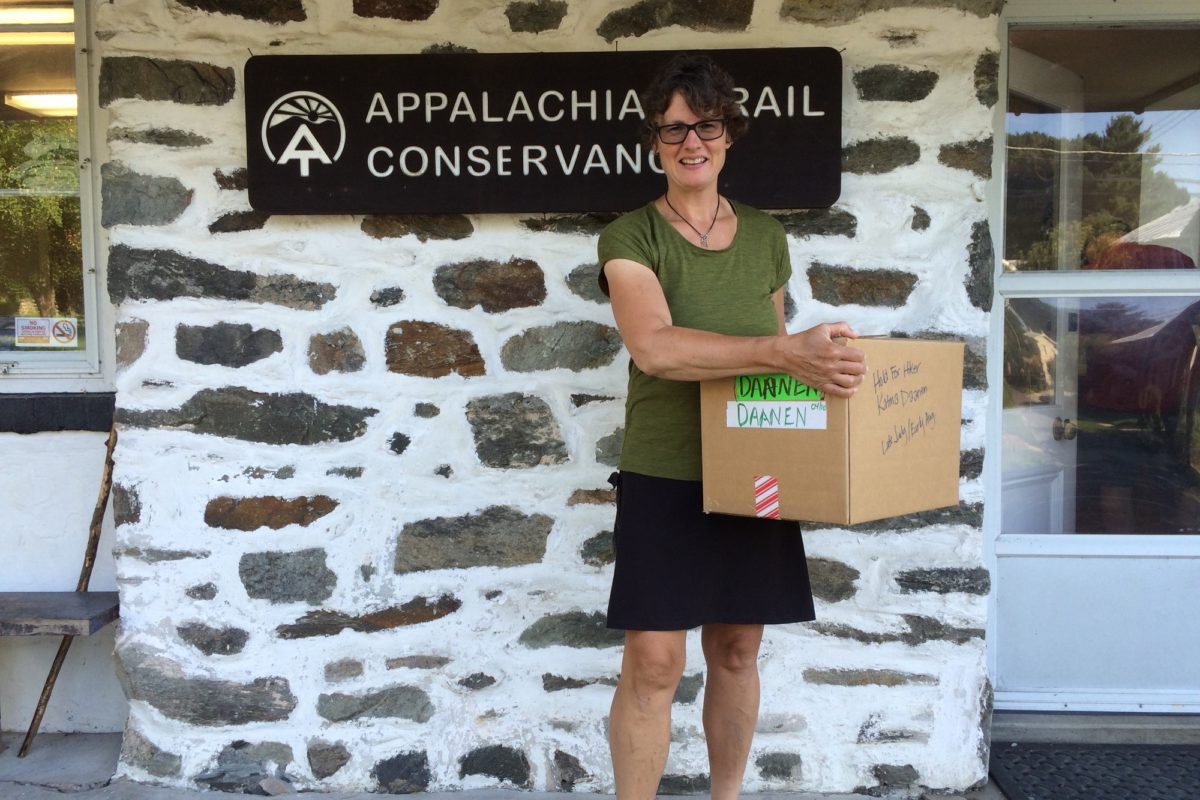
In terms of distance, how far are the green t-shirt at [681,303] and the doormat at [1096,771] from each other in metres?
1.50

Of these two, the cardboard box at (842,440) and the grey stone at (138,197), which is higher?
the grey stone at (138,197)

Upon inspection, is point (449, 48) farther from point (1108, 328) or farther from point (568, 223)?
point (1108, 328)

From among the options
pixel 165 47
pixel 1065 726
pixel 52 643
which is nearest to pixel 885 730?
pixel 1065 726

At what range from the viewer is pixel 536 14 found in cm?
257

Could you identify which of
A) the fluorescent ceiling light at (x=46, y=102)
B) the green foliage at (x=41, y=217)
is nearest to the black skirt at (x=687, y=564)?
the green foliage at (x=41, y=217)

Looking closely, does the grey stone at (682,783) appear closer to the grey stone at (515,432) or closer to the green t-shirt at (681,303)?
the grey stone at (515,432)

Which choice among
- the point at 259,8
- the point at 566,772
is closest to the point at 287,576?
the point at 566,772

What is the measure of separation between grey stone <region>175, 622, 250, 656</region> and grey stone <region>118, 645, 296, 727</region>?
3.1 inches

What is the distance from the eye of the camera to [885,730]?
2.65 meters

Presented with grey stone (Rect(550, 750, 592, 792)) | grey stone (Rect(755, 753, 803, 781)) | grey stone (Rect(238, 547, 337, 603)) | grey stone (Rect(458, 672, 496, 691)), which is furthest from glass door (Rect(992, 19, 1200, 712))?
grey stone (Rect(238, 547, 337, 603))

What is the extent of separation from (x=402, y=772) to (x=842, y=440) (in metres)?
1.70

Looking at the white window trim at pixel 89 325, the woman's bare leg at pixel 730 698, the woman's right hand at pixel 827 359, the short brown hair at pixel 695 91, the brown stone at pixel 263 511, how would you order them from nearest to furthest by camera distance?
the woman's right hand at pixel 827 359, the short brown hair at pixel 695 91, the woman's bare leg at pixel 730 698, the brown stone at pixel 263 511, the white window trim at pixel 89 325

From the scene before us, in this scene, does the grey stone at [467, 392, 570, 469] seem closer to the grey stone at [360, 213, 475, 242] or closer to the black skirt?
the grey stone at [360, 213, 475, 242]

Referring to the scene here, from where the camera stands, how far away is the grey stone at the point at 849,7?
8.34ft
